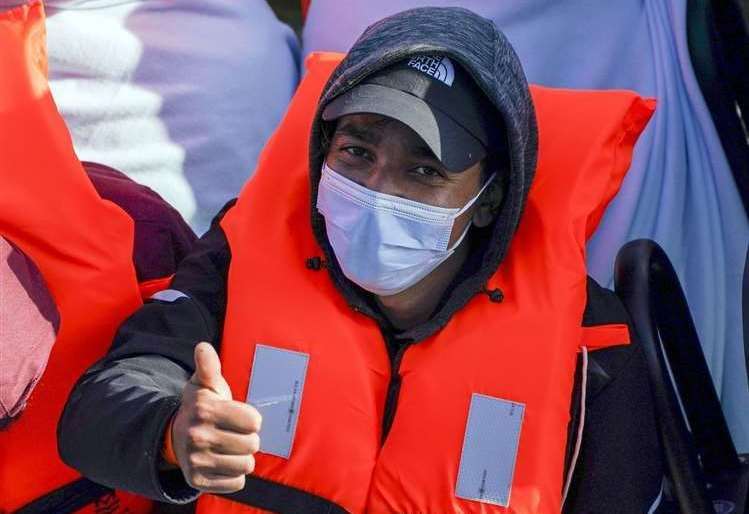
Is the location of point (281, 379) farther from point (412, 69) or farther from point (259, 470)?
point (412, 69)

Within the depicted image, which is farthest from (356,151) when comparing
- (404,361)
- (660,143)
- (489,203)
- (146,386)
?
(660,143)

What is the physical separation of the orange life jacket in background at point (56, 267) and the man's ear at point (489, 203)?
571mm

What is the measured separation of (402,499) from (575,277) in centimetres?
44

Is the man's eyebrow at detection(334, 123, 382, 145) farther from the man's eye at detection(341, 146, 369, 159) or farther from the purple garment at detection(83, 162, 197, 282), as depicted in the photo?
the purple garment at detection(83, 162, 197, 282)

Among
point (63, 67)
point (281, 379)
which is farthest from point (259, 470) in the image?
point (63, 67)

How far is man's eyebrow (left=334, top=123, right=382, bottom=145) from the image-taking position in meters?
1.59

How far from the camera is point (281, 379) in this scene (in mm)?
1677

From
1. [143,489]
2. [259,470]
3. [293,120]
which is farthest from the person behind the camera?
[293,120]

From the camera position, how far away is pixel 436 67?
157cm

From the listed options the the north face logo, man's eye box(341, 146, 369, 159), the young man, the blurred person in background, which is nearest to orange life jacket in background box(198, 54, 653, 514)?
the young man

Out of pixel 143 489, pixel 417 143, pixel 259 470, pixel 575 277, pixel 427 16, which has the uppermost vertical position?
pixel 427 16

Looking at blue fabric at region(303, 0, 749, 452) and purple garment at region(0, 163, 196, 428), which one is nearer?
purple garment at region(0, 163, 196, 428)

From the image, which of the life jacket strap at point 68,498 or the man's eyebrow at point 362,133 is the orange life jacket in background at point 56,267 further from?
the man's eyebrow at point 362,133

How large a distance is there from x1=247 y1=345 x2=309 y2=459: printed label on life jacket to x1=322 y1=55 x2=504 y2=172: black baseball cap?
1.27ft
